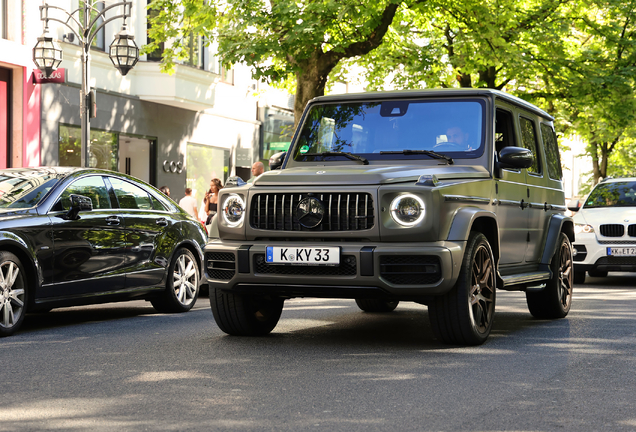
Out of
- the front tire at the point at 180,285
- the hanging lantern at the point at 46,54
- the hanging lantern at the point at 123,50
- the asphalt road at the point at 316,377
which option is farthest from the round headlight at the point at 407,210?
the hanging lantern at the point at 46,54

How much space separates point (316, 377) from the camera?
19.4 feet

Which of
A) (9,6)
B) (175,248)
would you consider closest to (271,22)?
(9,6)

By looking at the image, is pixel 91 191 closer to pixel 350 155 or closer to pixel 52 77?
pixel 350 155

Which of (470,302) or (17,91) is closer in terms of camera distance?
(470,302)

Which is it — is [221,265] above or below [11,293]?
above

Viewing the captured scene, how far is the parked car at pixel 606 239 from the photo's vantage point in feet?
47.3

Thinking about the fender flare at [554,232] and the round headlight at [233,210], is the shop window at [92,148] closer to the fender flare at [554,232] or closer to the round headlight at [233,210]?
the fender flare at [554,232]

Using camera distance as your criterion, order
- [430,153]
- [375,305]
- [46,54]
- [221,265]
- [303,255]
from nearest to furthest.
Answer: [303,255], [221,265], [430,153], [375,305], [46,54]

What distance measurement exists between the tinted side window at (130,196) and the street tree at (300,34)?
342 inches

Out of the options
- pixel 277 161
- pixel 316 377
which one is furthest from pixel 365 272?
pixel 277 161

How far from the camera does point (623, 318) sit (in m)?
9.64

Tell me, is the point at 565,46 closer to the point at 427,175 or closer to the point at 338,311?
the point at 338,311

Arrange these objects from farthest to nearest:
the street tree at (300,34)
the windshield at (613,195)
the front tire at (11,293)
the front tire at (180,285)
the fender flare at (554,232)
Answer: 1. the street tree at (300,34)
2. the windshield at (613,195)
3. the front tire at (180,285)
4. the fender flare at (554,232)
5. the front tire at (11,293)

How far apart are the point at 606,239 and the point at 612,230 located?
175 millimetres
